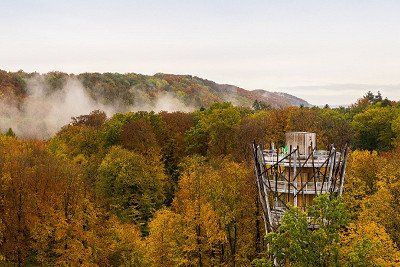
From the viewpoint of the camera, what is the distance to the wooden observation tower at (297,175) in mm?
36656

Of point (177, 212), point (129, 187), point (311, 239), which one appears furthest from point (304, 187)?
point (129, 187)

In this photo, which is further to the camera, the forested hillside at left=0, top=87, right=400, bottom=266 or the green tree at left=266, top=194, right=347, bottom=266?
the forested hillside at left=0, top=87, right=400, bottom=266

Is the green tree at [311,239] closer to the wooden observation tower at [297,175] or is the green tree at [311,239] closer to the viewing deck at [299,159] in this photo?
the wooden observation tower at [297,175]

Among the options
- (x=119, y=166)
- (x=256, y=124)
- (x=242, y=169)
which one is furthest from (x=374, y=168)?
(x=119, y=166)

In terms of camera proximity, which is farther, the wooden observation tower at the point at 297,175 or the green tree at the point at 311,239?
the wooden observation tower at the point at 297,175

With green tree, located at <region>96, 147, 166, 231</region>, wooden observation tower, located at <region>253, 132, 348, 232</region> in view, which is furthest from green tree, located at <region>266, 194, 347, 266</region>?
green tree, located at <region>96, 147, 166, 231</region>

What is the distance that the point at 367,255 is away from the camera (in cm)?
2202

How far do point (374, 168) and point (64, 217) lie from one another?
33233mm

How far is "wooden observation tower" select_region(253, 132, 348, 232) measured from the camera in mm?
36656

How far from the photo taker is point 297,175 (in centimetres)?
3700

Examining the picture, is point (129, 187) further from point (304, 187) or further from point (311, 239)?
point (311, 239)

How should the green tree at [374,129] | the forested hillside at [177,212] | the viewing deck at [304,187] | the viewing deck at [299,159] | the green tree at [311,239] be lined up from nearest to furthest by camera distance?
the green tree at [311,239]
the forested hillside at [177,212]
the viewing deck at [299,159]
the viewing deck at [304,187]
the green tree at [374,129]

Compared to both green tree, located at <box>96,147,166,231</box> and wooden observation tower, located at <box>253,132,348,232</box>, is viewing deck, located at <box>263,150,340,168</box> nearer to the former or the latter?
wooden observation tower, located at <box>253,132,348,232</box>

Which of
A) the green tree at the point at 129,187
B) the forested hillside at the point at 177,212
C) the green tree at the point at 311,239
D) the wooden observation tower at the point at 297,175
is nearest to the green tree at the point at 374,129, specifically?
the forested hillside at the point at 177,212
